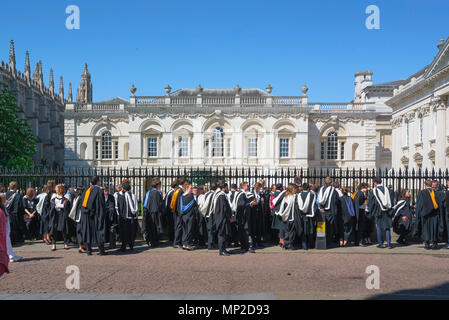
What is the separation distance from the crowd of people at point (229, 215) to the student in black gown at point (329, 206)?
0.03 m

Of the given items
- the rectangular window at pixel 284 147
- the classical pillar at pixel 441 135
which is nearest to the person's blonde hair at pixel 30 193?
the classical pillar at pixel 441 135

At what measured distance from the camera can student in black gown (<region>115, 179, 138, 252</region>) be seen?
10.8 m

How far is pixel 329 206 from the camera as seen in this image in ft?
36.4

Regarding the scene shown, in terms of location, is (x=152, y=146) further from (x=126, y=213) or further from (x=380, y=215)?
(x=380, y=215)

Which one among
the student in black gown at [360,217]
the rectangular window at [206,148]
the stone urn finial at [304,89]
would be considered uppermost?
the stone urn finial at [304,89]

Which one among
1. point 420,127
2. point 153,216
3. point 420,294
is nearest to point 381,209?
point 420,294

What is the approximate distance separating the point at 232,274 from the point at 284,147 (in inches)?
1291

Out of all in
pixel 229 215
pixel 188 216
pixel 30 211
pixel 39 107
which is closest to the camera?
pixel 229 215

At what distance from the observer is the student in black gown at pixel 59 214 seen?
1112 cm

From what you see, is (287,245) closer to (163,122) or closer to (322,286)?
(322,286)

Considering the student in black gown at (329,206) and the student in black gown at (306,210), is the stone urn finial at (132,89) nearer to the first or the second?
the student in black gown at (329,206)

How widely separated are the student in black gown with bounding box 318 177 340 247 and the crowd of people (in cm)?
3
